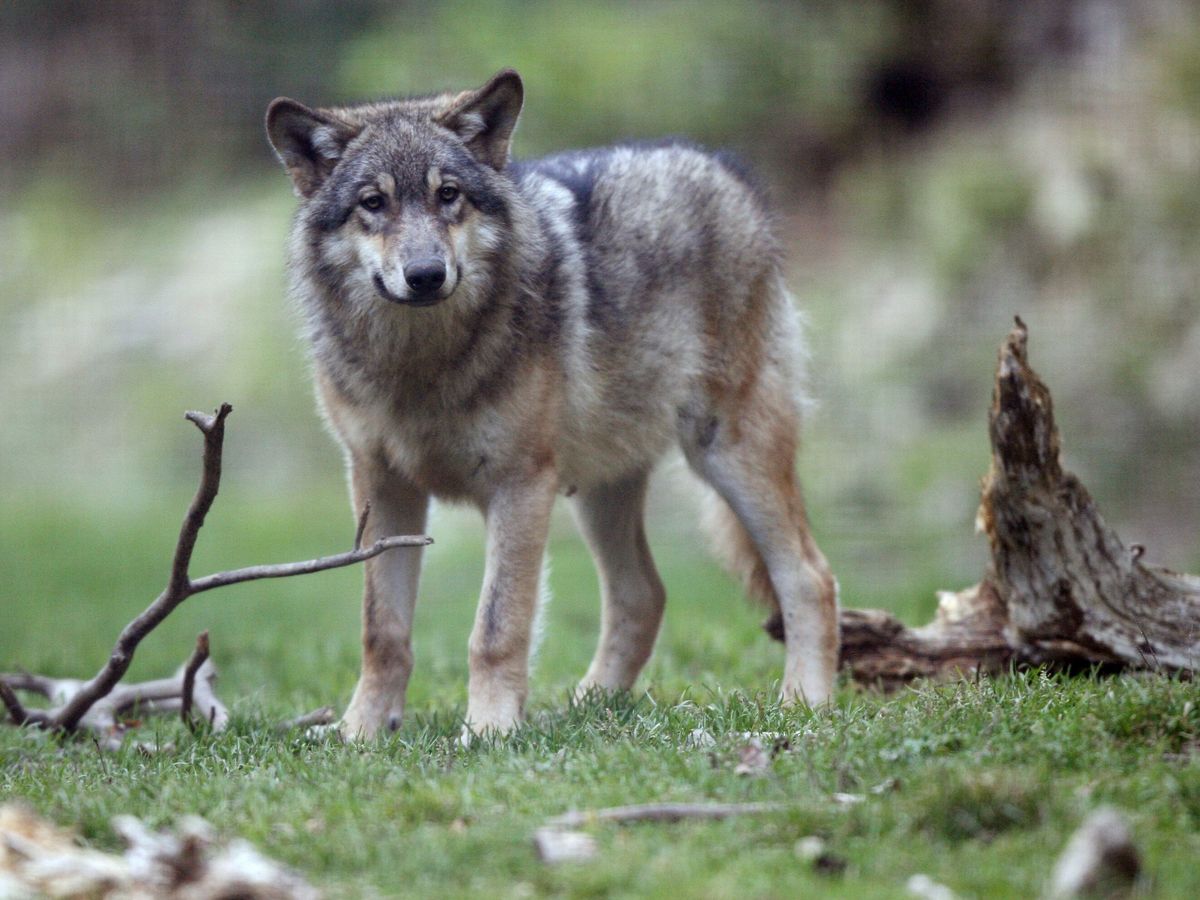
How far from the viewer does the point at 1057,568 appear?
220 inches

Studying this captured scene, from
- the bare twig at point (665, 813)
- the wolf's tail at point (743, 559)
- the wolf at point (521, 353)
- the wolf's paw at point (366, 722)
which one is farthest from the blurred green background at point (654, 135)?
the bare twig at point (665, 813)

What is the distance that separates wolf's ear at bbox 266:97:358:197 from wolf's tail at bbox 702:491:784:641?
89.1 inches

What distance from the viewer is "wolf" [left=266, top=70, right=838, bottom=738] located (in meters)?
5.54

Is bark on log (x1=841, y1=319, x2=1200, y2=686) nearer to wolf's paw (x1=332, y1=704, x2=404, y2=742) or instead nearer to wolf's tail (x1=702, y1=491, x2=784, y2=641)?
wolf's tail (x1=702, y1=491, x2=784, y2=641)

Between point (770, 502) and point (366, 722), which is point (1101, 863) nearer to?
point (366, 722)

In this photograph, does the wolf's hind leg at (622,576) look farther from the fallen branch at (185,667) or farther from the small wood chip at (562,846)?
the small wood chip at (562,846)

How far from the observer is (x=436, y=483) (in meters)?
5.80

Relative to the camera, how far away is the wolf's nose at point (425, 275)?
516 centimetres

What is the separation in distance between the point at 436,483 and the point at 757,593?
1.67 meters

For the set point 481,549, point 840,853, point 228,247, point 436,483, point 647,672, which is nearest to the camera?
point 840,853

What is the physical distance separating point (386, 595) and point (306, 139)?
180 cm

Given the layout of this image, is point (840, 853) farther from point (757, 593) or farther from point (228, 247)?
point (228, 247)

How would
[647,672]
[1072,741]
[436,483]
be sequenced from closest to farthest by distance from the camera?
[1072,741], [436,483], [647,672]

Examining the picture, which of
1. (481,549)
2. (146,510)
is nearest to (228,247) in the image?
(146,510)
